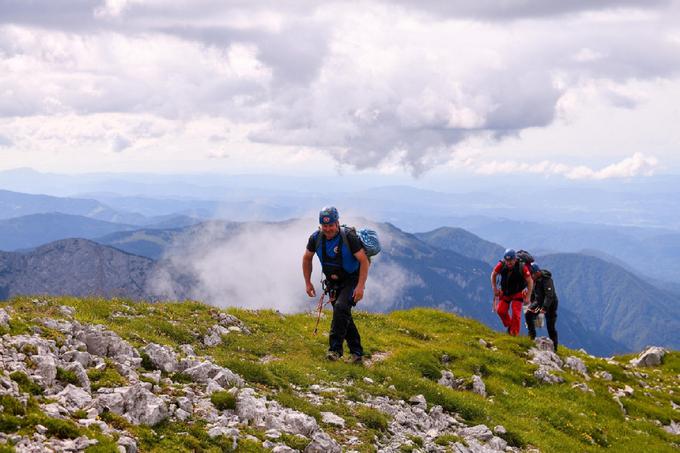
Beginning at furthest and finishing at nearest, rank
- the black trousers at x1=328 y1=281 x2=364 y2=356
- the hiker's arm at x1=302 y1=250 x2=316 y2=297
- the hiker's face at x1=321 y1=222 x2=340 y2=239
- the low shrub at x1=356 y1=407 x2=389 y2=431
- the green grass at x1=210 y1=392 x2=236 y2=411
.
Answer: the hiker's arm at x1=302 y1=250 x2=316 y2=297, the black trousers at x1=328 y1=281 x2=364 y2=356, the hiker's face at x1=321 y1=222 x2=340 y2=239, the low shrub at x1=356 y1=407 x2=389 y2=431, the green grass at x1=210 y1=392 x2=236 y2=411

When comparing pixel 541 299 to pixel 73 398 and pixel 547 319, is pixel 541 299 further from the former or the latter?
pixel 73 398

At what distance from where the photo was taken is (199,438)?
9.30 metres

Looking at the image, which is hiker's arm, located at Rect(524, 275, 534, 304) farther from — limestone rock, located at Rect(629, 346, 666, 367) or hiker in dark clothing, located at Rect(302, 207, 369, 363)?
limestone rock, located at Rect(629, 346, 666, 367)

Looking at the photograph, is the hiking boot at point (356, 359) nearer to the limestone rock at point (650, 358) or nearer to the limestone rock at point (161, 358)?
the limestone rock at point (161, 358)

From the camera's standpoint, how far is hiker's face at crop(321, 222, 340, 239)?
51.1ft

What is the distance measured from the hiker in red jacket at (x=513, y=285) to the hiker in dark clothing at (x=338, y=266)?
9.76 metres

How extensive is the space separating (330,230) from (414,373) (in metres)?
6.26

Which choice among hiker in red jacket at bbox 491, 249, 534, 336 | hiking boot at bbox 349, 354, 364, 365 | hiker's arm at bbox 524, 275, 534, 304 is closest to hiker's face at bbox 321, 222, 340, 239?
hiking boot at bbox 349, 354, 364, 365

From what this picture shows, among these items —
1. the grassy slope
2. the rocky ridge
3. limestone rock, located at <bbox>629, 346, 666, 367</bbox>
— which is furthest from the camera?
limestone rock, located at <bbox>629, 346, 666, 367</bbox>

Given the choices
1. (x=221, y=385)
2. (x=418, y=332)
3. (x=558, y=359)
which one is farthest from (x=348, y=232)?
(x=558, y=359)

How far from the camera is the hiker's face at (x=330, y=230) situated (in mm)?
15578

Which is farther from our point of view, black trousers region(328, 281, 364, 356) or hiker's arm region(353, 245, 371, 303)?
black trousers region(328, 281, 364, 356)

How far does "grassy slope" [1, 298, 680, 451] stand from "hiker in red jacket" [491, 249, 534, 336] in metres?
1.32

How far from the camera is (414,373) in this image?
18.2m
